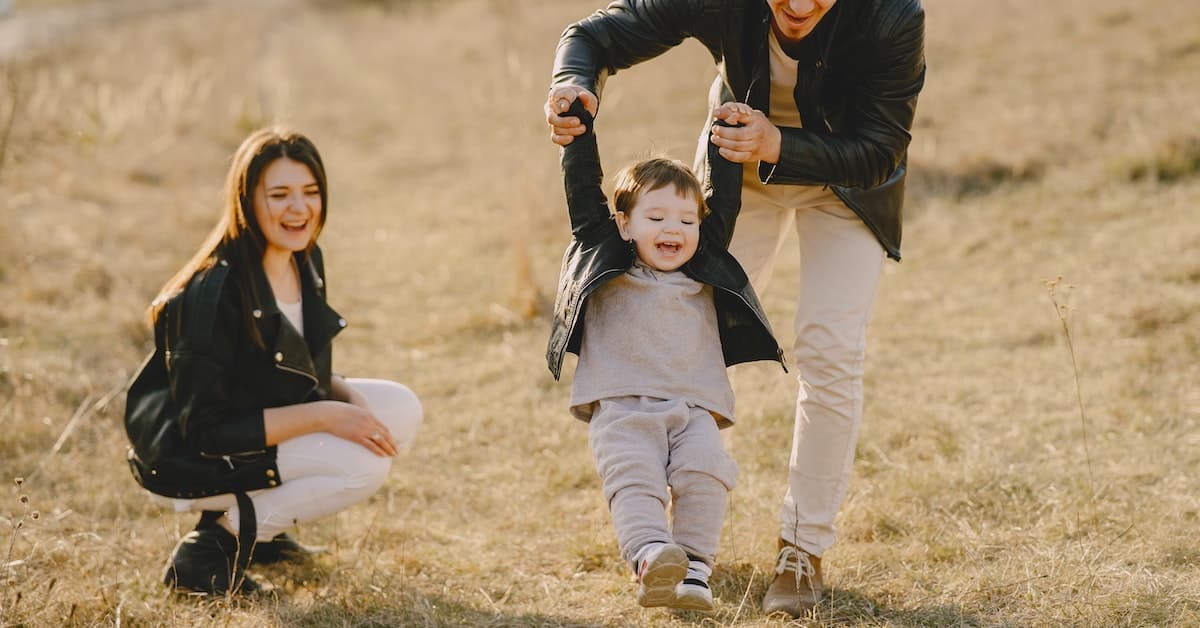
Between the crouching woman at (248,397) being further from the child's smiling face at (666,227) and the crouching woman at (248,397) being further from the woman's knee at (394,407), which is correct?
the child's smiling face at (666,227)

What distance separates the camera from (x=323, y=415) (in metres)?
3.69

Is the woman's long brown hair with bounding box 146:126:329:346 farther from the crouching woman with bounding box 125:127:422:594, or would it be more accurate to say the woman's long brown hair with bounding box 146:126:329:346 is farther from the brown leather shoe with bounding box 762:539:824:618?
the brown leather shoe with bounding box 762:539:824:618

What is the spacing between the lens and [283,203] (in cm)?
367

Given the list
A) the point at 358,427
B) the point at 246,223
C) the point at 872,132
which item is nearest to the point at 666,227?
the point at 872,132

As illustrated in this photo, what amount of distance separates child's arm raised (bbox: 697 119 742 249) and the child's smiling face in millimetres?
92

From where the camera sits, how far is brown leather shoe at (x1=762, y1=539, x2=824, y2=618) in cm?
338

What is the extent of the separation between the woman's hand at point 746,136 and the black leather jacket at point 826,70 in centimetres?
4

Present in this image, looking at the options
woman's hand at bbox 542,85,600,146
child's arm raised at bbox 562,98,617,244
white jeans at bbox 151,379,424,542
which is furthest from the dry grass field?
woman's hand at bbox 542,85,600,146

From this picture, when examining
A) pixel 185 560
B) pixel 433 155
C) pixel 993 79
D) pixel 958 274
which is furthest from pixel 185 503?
pixel 993 79

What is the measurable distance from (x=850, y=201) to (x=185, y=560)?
242 centimetres

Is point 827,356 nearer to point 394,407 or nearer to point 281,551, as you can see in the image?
point 394,407

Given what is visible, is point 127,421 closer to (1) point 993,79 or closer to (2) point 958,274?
(2) point 958,274

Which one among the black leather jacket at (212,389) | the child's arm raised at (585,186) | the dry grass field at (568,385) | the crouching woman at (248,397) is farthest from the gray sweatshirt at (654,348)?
the black leather jacket at (212,389)

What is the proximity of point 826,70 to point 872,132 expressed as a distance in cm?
24
